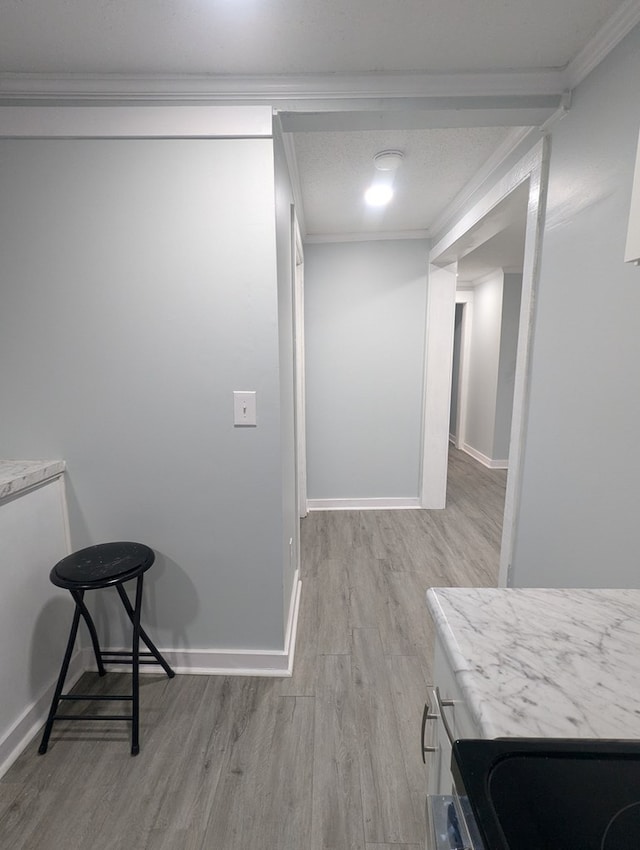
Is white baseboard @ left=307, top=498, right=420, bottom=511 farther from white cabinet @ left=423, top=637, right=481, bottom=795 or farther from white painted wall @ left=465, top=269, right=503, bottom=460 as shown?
white cabinet @ left=423, top=637, right=481, bottom=795

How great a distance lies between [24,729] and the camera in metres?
1.37

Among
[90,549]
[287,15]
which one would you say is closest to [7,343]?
[90,549]

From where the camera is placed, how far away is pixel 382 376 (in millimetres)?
3330

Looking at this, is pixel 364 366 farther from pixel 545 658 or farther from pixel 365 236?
pixel 545 658

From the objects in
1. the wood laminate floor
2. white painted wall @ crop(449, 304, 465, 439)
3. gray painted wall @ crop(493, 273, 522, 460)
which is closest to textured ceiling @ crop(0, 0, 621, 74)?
the wood laminate floor

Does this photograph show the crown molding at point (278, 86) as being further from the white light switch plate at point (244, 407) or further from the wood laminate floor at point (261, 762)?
the wood laminate floor at point (261, 762)

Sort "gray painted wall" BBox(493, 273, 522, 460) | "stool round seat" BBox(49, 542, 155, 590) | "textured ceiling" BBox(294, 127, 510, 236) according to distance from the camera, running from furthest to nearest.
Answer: "gray painted wall" BBox(493, 273, 522, 460) < "textured ceiling" BBox(294, 127, 510, 236) < "stool round seat" BBox(49, 542, 155, 590)

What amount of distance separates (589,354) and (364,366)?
6.93ft

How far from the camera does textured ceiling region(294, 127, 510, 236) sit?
1765 millimetres

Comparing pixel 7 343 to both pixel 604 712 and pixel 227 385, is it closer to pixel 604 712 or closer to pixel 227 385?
pixel 227 385

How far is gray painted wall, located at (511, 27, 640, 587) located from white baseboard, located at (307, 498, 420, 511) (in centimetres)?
191

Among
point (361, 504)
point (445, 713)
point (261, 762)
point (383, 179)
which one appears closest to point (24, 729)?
point (261, 762)

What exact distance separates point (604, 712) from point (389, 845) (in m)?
0.94

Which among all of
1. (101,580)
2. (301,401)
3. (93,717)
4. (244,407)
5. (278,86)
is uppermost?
(278,86)
